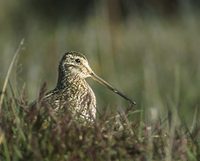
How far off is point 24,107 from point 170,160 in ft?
3.00

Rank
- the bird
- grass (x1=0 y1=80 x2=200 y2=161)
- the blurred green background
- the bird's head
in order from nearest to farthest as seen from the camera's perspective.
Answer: grass (x1=0 y1=80 x2=200 y2=161), the bird, the bird's head, the blurred green background

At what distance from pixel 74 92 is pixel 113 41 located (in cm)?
1150

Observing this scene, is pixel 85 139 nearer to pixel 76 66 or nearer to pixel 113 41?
pixel 76 66

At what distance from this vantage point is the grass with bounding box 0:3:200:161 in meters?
5.48

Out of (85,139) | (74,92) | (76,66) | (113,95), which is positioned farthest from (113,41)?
(85,139)

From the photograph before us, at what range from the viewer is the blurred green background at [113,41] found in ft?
46.5

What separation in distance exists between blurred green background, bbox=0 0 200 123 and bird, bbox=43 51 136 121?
3658mm

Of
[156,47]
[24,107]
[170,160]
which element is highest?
[156,47]

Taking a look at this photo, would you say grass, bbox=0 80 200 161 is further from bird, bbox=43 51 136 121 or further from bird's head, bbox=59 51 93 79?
bird's head, bbox=59 51 93 79

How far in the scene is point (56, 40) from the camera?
17.2 meters

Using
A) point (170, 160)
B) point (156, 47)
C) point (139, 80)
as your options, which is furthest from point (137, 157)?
point (156, 47)

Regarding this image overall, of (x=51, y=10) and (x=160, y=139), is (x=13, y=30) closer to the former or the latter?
(x=51, y=10)

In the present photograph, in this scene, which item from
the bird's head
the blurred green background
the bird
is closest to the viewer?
the bird

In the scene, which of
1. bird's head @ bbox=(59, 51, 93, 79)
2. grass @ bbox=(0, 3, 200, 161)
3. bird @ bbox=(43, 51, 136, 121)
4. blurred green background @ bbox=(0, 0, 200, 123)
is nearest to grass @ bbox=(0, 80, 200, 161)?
grass @ bbox=(0, 3, 200, 161)
